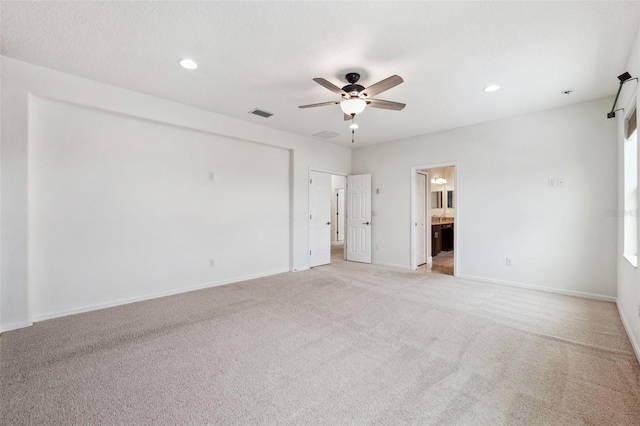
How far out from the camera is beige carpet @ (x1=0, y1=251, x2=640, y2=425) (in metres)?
1.67

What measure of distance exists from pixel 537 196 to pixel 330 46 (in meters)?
3.81

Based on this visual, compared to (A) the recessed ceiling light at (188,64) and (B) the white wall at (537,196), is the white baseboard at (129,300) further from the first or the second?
(B) the white wall at (537,196)

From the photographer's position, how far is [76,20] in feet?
7.26

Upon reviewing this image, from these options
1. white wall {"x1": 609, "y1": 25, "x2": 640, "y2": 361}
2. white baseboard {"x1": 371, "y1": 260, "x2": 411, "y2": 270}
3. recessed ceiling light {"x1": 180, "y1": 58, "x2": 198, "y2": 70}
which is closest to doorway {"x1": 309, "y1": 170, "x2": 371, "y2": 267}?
white baseboard {"x1": 371, "y1": 260, "x2": 411, "y2": 270}

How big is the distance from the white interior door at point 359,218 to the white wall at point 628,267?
12.6ft

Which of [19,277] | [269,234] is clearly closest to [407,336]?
[269,234]

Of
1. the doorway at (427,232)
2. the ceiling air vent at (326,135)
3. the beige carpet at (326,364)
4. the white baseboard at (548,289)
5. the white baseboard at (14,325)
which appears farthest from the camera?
the doorway at (427,232)

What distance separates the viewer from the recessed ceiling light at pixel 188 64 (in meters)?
2.78

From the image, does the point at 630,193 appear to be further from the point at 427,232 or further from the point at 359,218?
the point at 359,218

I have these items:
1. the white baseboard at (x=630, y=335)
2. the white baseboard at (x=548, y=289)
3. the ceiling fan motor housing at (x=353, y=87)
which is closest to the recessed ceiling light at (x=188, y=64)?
the ceiling fan motor housing at (x=353, y=87)

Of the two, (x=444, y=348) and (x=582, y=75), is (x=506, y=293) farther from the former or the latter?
(x=582, y=75)

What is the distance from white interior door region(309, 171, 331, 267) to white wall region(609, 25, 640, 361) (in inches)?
178

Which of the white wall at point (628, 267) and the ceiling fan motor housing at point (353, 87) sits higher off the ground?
the ceiling fan motor housing at point (353, 87)

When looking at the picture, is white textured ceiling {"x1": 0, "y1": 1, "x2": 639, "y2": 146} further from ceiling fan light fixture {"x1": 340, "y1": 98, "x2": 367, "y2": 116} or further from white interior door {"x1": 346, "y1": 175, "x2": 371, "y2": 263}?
white interior door {"x1": 346, "y1": 175, "x2": 371, "y2": 263}
